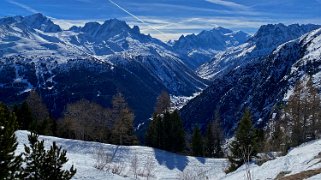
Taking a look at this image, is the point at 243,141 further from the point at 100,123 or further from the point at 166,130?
the point at 100,123

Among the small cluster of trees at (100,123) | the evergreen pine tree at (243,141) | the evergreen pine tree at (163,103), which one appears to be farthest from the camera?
the evergreen pine tree at (163,103)

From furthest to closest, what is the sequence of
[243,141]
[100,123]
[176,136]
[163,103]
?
[100,123]
[163,103]
[176,136]
[243,141]

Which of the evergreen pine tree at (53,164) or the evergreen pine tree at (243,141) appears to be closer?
the evergreen pine tree at (53,164)

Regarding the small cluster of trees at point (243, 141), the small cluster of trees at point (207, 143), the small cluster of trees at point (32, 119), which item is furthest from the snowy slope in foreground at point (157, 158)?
the small cluster of trees at point (207, 143)

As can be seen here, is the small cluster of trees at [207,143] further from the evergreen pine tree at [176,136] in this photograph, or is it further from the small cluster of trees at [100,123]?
the small cluster of trees at [100,123]

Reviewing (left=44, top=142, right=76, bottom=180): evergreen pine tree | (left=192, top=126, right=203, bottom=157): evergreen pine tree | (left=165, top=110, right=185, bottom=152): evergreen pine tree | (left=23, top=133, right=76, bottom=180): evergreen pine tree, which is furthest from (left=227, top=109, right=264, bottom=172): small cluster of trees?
(left=192, top=126, right=203, bottom=157): evergreen pine tree

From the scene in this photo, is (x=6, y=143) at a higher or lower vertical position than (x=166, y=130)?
lower

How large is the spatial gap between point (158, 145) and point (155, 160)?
79.2 ft

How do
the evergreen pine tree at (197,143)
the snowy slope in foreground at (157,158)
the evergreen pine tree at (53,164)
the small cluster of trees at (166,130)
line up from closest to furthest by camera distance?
the evergreen pine tree at (53,164) < the snowy slope in foreground at (157,158) < the small cluster of trees at (166,130) < the evergreen pine tree at (197,143)

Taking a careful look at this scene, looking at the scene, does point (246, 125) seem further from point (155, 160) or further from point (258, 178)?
point (258, 178)

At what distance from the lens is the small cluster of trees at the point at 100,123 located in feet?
278

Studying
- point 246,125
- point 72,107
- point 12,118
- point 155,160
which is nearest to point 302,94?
→ point 246,125

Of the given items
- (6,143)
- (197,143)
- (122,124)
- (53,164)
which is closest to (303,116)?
(197,143)

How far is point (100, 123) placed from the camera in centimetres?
10450
